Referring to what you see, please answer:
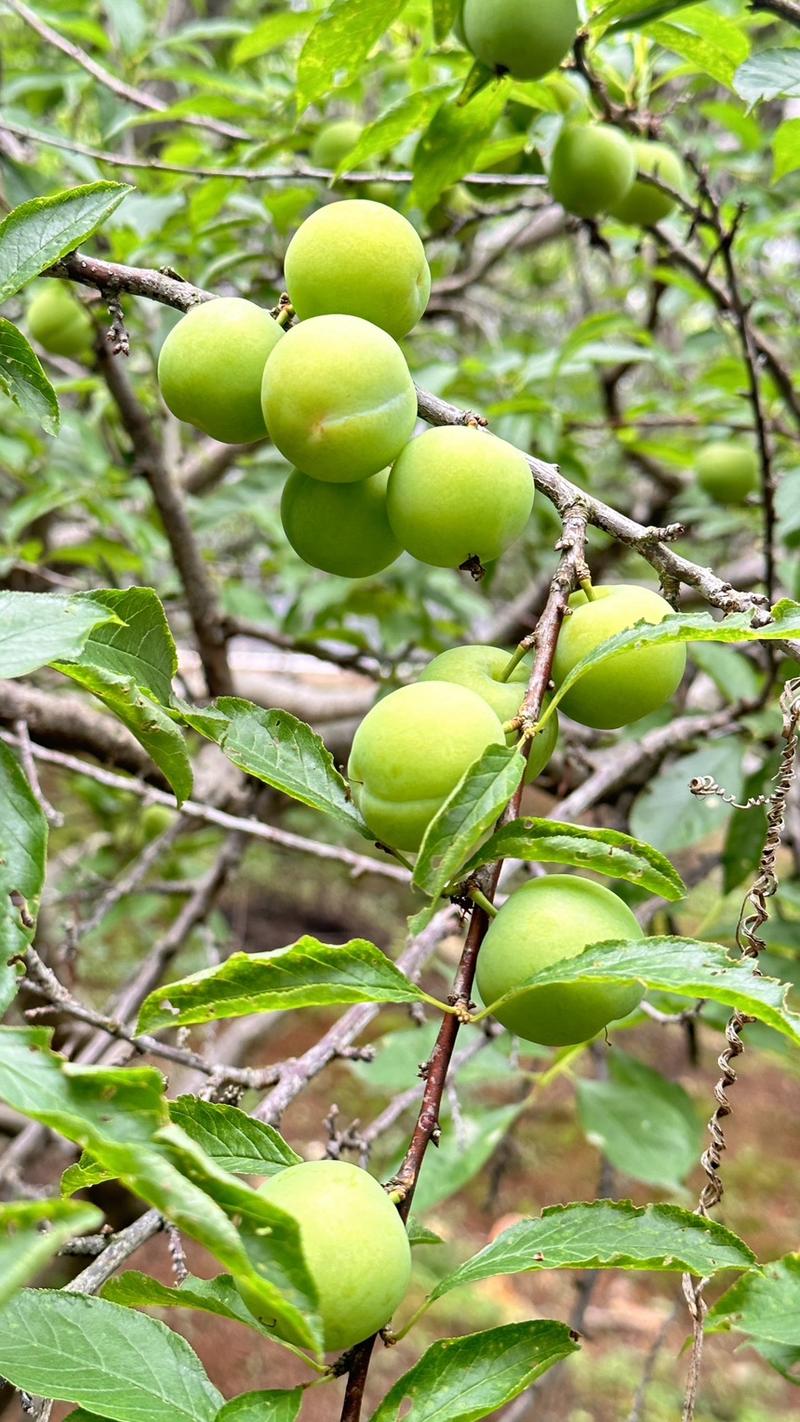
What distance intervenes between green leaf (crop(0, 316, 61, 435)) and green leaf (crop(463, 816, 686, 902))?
417mm

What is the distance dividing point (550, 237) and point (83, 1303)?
10.3 ft

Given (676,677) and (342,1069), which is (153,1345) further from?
(342,1069)

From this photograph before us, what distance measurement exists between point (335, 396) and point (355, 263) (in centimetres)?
14

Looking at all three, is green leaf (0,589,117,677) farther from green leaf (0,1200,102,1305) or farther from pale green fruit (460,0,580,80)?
pale green fruit (460,0,580,80)

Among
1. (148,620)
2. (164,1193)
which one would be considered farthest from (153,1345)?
(148,620)

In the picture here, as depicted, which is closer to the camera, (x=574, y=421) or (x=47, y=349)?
(x=47, y=349)

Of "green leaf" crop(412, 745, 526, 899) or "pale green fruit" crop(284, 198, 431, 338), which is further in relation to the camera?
"pale green fruit" crop(284, 198, 431, 338)

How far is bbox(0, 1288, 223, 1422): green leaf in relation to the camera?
1.89 feet

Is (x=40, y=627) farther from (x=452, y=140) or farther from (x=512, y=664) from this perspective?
(x=452, y=140)

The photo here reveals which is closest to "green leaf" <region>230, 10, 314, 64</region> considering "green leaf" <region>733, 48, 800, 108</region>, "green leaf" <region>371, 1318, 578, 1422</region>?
"green leaf" <region>733, 48, 800, 108</region>

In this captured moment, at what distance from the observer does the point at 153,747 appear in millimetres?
712

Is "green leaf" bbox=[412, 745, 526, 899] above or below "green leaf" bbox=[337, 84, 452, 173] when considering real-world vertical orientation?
below

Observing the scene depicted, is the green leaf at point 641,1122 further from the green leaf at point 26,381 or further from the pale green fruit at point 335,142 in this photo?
the pale green fruit at point 335,142

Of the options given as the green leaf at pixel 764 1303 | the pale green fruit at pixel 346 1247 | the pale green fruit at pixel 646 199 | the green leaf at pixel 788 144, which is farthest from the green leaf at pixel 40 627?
the pale green fruit at pixel 646 199
